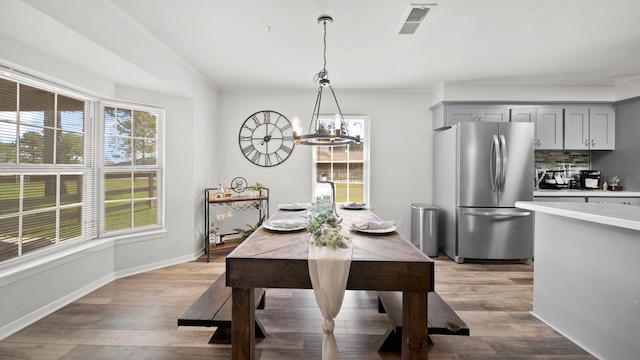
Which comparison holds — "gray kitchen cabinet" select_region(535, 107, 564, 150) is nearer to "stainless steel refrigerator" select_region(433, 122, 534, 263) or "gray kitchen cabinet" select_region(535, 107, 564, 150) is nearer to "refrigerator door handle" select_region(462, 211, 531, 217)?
"stainless steel refrigerator" select_region(433, 122, 534, 263)

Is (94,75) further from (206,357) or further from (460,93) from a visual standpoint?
(460,93)

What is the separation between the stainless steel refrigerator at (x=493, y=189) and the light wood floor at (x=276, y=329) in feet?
2.46

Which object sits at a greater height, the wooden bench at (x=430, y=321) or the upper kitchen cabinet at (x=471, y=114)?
the upper kitchen cabinet at (x=471, y=114)

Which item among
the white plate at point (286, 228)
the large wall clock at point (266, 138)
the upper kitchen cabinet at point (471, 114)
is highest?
the upper kitchen cabinet at point (471, 114)

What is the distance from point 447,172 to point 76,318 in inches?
172

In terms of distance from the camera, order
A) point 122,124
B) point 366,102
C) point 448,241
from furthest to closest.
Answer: point 366,102 < point 448,241 < point 122,124

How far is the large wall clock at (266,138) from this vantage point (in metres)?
4.61

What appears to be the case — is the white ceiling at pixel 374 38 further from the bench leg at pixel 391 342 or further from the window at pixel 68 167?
the bench leg at pixel 391 342

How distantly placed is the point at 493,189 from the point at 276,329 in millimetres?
3175

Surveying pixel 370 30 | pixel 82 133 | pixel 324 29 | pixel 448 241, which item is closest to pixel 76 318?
pixel 82 133

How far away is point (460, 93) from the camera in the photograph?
4199 millimetres

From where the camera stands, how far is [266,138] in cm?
462

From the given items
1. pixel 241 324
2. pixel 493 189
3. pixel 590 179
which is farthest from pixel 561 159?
pixel 241 324

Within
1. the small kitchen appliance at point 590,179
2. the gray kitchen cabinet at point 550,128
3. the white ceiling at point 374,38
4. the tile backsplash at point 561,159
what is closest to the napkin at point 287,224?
the white ceiling at point 374,38
